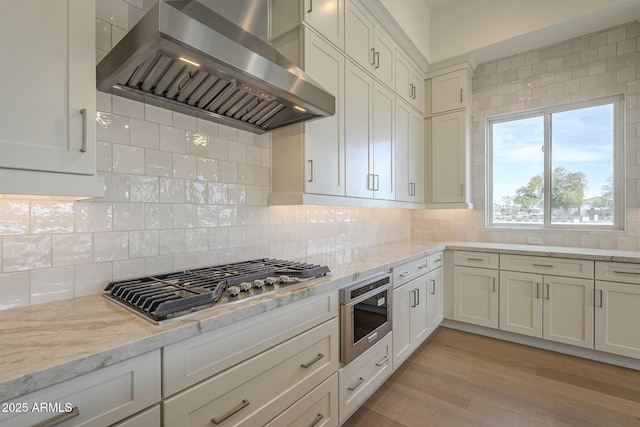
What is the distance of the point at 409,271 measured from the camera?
2.39 meters

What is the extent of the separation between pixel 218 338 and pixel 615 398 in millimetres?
2695

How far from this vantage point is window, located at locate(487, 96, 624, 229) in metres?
2.92

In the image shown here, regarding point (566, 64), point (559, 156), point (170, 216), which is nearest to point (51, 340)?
point (170, 216)

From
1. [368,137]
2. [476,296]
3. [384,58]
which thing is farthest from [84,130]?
[476,296]

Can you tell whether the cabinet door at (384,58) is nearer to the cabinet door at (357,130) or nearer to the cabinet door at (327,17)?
the cabinet door at (357,130)

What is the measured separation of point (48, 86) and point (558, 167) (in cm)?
407

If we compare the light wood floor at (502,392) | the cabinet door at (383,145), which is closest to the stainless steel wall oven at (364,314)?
the light wood floor at (502,392)

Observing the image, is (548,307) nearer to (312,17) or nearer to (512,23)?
(512,23)

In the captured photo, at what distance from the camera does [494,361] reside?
2.54 metres

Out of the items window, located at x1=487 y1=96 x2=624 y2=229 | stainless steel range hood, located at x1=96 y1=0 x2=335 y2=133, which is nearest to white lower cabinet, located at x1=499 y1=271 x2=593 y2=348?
window, located at x1=487 y1=96 x2=624 y2=229

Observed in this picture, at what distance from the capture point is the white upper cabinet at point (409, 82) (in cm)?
293

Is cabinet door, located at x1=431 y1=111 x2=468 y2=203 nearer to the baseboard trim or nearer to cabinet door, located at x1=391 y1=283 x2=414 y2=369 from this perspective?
the baseboard trim

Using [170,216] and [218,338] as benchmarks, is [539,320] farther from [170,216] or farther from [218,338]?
[170,216]

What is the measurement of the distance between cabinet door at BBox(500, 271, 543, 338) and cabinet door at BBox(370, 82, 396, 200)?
1.40 metres
